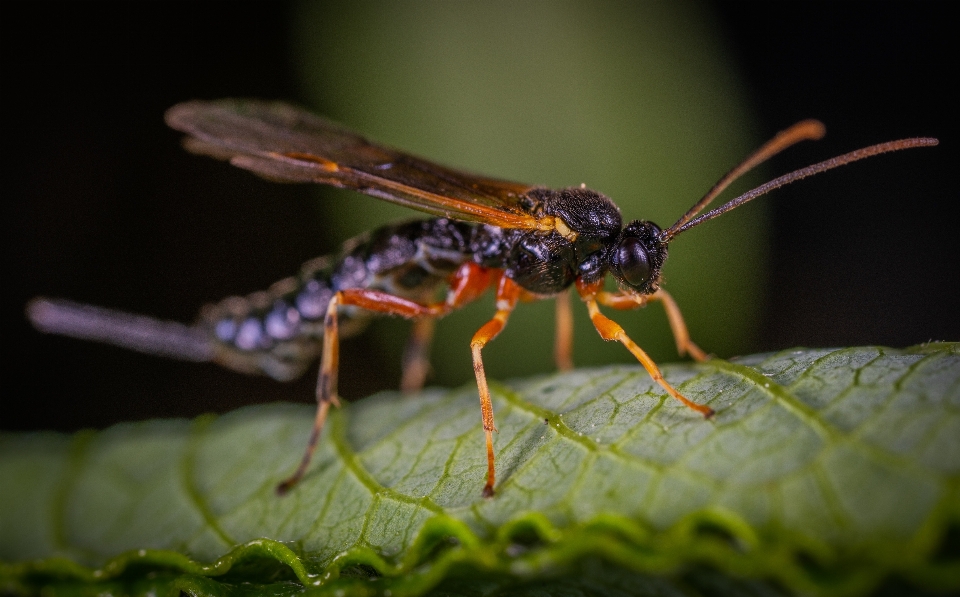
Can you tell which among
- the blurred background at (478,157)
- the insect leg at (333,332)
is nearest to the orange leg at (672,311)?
the blurred background at (478,157)

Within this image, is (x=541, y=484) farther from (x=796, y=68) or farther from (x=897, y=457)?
(x=796, y=68)

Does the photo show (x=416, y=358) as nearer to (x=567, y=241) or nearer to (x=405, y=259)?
(x=405, y=259)

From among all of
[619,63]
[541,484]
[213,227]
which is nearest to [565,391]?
[541,484]

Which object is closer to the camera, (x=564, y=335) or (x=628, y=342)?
(x=628, y=342)

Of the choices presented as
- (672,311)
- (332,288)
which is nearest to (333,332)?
(332,288)

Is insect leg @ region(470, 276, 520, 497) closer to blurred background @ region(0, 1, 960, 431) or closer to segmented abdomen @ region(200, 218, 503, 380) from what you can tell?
segmented abdomen @ region(200, 218, 503, 380)

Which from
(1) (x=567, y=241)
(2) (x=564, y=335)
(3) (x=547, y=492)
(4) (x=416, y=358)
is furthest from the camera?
(4) (x=416, y=358)
